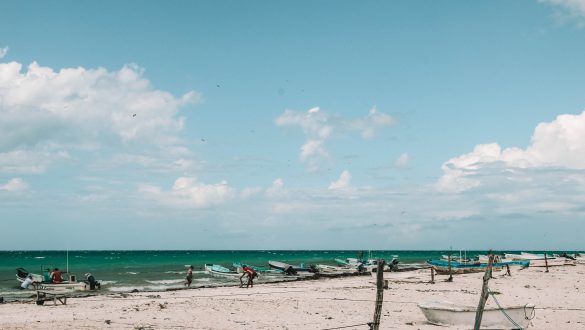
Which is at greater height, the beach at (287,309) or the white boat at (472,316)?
the white boat at (472,316)

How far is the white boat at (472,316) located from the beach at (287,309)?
1.56ft

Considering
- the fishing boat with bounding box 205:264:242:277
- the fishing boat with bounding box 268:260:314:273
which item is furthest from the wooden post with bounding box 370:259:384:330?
the fishing boat with bounding box 268:260:314:273

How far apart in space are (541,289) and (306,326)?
62.3 ft

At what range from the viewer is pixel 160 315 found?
2211 cm

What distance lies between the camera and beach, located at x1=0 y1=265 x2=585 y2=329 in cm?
2003

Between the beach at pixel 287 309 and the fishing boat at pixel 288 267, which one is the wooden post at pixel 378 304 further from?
the fishing boat at pixel 288 267

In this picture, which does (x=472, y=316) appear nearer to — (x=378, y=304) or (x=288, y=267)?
(x=378, y=304)

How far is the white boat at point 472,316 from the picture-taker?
1864cm

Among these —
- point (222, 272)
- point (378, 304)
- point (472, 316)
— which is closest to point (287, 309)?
point (472, 316)

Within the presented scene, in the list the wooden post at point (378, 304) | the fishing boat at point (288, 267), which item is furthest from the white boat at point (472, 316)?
the fishing boat at point (288, 267)

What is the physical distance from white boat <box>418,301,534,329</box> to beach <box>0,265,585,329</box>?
477 millimetres

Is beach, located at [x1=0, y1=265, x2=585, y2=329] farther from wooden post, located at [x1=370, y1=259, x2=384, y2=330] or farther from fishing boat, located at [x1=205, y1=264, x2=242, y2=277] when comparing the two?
fishing boat, located at [x1=205, y1=264, x2=242, y2=277]

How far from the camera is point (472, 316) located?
19.0 meters

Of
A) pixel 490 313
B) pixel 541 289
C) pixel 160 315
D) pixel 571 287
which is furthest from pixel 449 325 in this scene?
pixel 571 287
